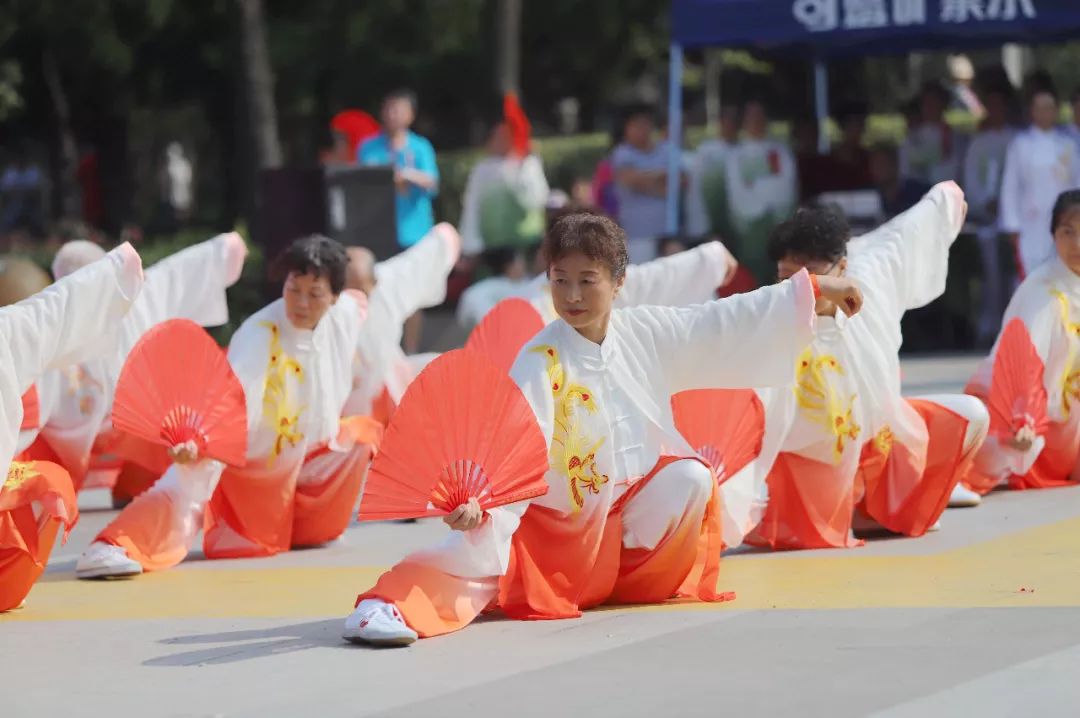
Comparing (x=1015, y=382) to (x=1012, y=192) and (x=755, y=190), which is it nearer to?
(x=1012, y=192)

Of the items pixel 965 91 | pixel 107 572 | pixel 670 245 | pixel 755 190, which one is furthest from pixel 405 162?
pixel 965 91

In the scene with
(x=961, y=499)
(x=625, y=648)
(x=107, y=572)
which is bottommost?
(x=961, y=499)

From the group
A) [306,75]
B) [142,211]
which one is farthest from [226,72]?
[142,211]

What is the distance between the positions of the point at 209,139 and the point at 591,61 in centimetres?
1424

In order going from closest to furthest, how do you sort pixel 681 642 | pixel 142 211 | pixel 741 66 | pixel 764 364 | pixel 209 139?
1. pixel 681 642
2. pixel 764 364
3. pixel 741 66
4. pixel 142 211
5. pixel 209 139

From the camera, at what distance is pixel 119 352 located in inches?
324

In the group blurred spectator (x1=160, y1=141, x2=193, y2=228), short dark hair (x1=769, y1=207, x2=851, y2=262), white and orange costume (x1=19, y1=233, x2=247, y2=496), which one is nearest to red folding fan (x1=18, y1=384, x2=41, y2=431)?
white and orange costume (x1=19, y1=233, x2=247, y2=496)

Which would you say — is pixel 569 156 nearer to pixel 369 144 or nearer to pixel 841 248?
pixel 369 144

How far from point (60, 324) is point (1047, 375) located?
3929mm

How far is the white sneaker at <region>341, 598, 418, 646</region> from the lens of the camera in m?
5.14

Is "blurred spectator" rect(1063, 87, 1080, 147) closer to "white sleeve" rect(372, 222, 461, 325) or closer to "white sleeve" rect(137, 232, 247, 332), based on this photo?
"white sleeve" rect(372, 222, 461, 325)

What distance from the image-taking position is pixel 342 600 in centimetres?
606

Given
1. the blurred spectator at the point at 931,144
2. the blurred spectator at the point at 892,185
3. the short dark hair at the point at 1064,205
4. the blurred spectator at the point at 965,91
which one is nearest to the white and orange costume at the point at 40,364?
the short dark hair at the point at 1064,205

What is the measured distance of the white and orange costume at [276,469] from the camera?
7047 mm
